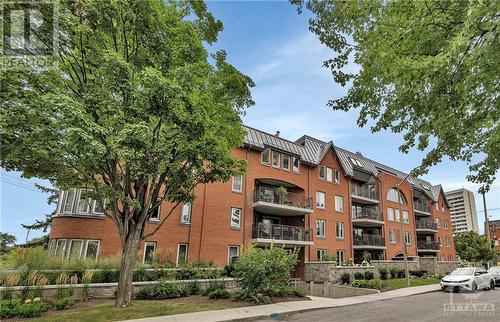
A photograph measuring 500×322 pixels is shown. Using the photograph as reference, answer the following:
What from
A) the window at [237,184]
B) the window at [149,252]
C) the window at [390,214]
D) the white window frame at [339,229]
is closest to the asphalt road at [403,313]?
the window at [149,252]

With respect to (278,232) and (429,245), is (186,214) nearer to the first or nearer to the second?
(278,232)

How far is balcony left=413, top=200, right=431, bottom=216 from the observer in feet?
139

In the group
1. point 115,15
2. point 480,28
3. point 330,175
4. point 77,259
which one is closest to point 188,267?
point 77,259

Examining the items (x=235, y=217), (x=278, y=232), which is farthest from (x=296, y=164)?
(x=235, y=217)

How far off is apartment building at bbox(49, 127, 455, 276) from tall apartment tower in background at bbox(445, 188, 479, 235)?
24.9m

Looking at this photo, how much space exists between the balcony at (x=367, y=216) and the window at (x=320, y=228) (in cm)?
511

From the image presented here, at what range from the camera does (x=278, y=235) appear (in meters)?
23.7

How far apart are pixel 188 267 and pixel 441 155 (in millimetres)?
14444

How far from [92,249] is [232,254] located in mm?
9732

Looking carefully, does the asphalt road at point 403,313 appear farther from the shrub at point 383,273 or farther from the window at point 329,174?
the window at point 329,174

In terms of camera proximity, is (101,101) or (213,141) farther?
(213,141)

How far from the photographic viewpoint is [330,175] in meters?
31.0

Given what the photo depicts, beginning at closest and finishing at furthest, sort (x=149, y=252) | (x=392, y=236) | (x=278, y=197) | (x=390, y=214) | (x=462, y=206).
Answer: (x=149, y=252) < (x=278, y=197) < (x=392, y=236) < (x=390, y=214) < (x=462, y=206)

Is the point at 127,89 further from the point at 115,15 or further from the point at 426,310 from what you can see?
the point at 426,310
